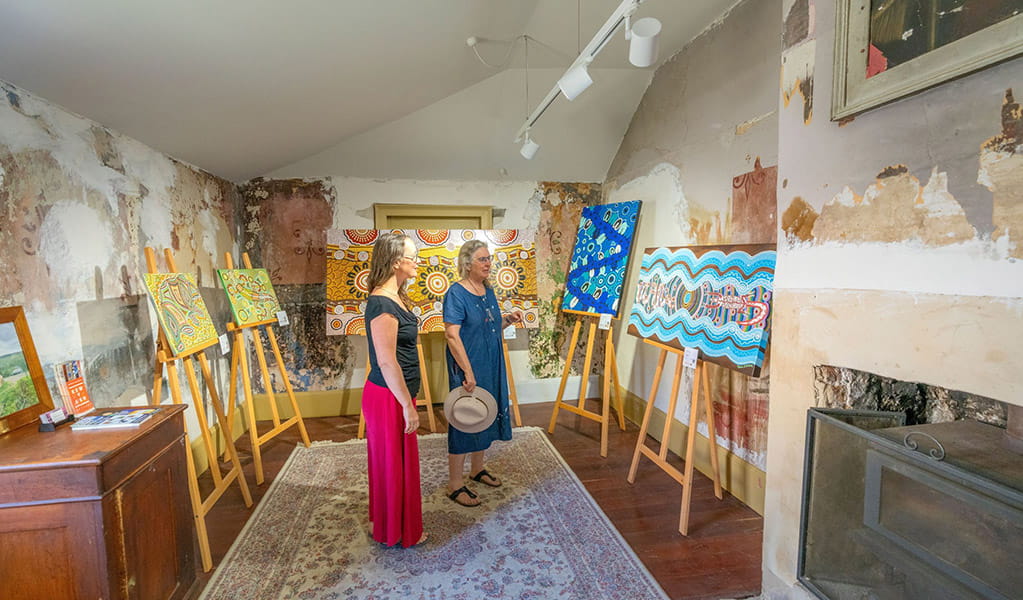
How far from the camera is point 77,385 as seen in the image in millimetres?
1708

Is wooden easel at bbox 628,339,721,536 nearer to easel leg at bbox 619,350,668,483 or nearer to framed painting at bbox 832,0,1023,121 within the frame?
easel leg at bbox 619,350,668,483

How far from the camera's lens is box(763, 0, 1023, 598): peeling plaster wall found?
1.07 meters

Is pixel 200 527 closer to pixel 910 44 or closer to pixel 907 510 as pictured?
pixel 907 510

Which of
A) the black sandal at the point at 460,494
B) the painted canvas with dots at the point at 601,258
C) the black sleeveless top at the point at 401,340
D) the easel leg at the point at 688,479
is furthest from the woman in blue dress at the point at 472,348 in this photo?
the painted canvas with dots at the point at 601,258

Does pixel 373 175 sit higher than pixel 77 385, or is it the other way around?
pixel 373 175

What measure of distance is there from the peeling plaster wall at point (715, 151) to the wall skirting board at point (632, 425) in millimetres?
65

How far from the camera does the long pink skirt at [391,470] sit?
2.04 metres

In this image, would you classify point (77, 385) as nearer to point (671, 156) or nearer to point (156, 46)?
point (156, 46)

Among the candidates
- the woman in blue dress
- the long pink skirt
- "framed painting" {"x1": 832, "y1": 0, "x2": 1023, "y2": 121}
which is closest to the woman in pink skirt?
the long pink skirt

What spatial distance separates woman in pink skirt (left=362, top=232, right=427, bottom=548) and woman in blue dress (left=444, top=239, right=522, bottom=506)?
0.29 meters

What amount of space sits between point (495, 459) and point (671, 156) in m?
2.42

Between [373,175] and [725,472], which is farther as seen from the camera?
[373,175]

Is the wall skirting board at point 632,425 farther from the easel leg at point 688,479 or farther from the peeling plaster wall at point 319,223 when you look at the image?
the easel leg at point 688,479

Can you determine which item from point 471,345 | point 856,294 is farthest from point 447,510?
point 856,294
